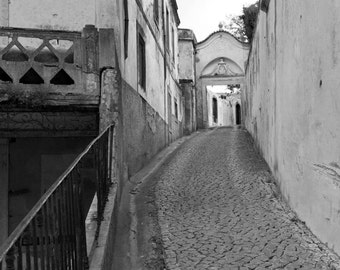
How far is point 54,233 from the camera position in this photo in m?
2.73

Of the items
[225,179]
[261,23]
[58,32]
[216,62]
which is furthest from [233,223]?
[216,62]

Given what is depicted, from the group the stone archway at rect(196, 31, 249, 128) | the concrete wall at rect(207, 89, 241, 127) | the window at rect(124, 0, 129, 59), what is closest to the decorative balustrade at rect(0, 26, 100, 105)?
the window at rect(124, 0, 129, 59)

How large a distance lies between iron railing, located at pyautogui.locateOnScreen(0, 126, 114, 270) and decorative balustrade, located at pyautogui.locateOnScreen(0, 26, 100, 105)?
2596 mm

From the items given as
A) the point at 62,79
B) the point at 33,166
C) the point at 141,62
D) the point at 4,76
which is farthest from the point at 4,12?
the point at 141,62

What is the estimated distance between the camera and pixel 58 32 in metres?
→ 6.91

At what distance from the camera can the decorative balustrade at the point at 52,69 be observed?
263 inches

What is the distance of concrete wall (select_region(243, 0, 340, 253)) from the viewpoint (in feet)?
13.4

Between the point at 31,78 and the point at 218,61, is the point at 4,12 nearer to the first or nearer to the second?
the point at 31,78

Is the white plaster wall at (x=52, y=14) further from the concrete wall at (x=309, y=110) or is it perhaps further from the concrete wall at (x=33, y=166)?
the concrete wall at (x=309, y=110)

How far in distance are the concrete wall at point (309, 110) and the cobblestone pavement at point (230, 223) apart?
0.77ft

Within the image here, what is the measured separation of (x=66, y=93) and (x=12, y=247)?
17.0ft

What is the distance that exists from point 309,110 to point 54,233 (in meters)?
3.35

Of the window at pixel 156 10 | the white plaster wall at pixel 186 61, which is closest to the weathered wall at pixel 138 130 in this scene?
the window at pixel 156 10

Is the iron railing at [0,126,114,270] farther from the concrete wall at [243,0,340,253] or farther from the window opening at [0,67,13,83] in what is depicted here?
the window opening at [0,67,13,83]
